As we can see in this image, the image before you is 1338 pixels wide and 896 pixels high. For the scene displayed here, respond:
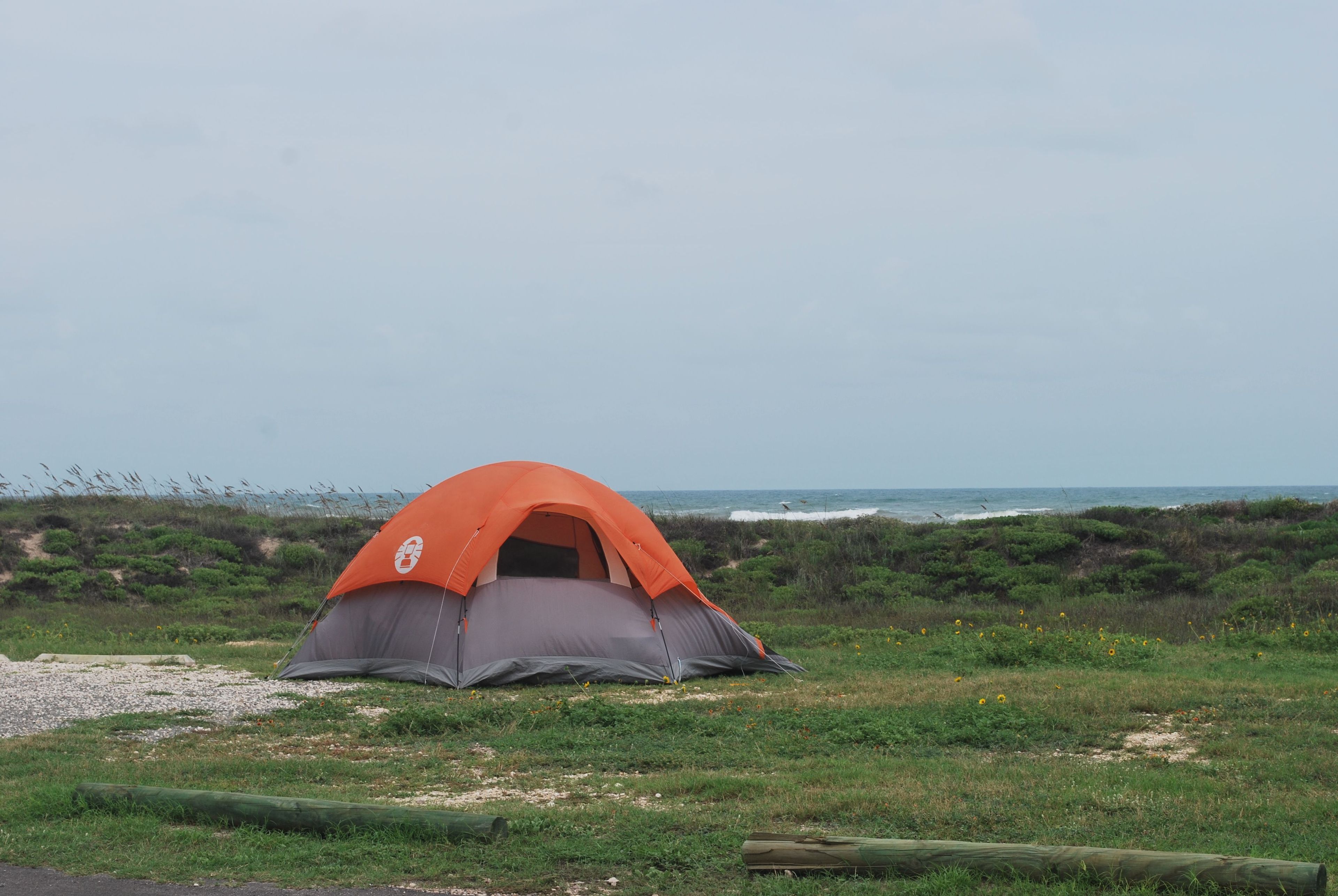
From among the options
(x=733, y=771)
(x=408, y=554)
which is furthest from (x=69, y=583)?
(x=733, y=771)

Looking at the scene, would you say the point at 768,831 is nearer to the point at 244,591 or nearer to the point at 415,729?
the point at 415,729

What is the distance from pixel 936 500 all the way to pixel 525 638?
66060 millimetres

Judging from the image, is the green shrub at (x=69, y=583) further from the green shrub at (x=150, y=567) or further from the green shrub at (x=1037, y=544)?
the green shrub at (x=1037, y=544)

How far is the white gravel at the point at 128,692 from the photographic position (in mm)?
10141

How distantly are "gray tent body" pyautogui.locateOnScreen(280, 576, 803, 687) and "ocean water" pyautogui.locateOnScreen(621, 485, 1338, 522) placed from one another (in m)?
20.9

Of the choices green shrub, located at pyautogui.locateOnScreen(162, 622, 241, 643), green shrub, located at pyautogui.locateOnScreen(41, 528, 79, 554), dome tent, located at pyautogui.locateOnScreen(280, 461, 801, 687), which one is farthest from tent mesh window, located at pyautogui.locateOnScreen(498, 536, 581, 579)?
green shrub, located at pyautogui.locateOnScreen(41, 528, 79, 554)

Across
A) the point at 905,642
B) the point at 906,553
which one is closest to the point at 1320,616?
the point at 905,642

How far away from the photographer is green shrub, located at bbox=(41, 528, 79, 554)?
24.3 meters

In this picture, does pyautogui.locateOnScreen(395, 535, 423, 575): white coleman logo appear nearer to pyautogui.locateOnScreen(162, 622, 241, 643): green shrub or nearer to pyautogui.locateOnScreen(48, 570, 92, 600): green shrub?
pyautogui.locateOnScreen(162, 622, 241, 643): green shrub

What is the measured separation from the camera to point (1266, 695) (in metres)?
10.0

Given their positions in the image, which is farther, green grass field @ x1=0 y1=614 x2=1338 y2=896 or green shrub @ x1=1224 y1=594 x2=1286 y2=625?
green shrub @ x1=1224 y1=594 x2=1286 y2=625

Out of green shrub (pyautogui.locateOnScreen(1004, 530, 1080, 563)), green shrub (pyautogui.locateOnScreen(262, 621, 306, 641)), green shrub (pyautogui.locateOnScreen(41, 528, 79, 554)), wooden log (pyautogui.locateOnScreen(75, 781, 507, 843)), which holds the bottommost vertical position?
green shrub (pyautogui.locateOnScreen(262, 621, 306, 641))

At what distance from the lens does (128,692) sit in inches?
446

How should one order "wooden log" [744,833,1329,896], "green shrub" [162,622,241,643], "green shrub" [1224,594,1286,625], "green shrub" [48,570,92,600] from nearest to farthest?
1. "wooden log" [744,833,1329,896]
2. "green shrub" [1224,594,1286,625]
3. "green shrub" [162,622,241,643]
4. "green shrub" [48,570,92,600]
